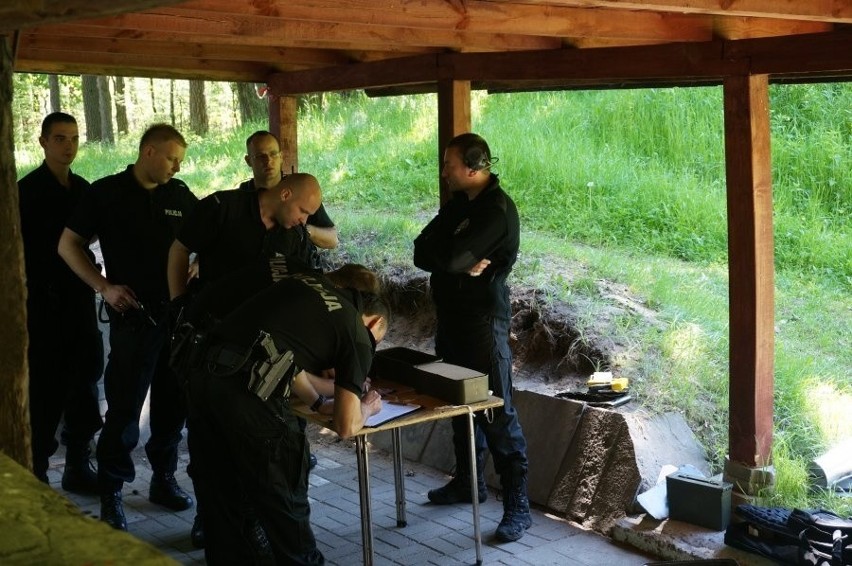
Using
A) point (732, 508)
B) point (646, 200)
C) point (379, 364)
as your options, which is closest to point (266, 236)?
point (379, 364)

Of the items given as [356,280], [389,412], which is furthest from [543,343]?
[356,280]

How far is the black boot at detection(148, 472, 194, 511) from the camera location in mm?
5918

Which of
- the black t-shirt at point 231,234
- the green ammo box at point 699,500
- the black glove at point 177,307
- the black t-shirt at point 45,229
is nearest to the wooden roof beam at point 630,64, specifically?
the black t-shirt at point 231,234

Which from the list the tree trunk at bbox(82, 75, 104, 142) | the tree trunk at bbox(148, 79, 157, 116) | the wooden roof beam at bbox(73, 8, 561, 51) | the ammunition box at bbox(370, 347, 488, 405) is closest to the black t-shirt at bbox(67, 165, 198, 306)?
the wooden roof beam at bbox(73, 8, 561, 51)

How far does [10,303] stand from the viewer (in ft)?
10.9

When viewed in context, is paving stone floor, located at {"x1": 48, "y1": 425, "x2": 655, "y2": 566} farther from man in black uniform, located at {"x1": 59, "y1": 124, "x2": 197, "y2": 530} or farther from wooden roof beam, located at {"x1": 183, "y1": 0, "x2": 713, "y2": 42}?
wooden roof beam, located at {"x1": 183, "y1": 0, "x2": 713, "y2": 42}

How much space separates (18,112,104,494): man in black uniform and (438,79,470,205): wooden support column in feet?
7.33

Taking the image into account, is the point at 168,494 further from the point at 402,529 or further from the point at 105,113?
the point at 105,113

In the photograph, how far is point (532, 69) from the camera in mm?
6109

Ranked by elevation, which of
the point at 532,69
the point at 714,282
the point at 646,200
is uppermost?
the point at 532,69

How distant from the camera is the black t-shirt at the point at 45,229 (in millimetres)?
5668

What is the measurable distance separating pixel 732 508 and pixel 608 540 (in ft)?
2.21

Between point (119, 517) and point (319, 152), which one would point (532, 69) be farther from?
point (319, 152)

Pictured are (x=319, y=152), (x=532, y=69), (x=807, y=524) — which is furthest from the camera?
(x=319, y=152)
